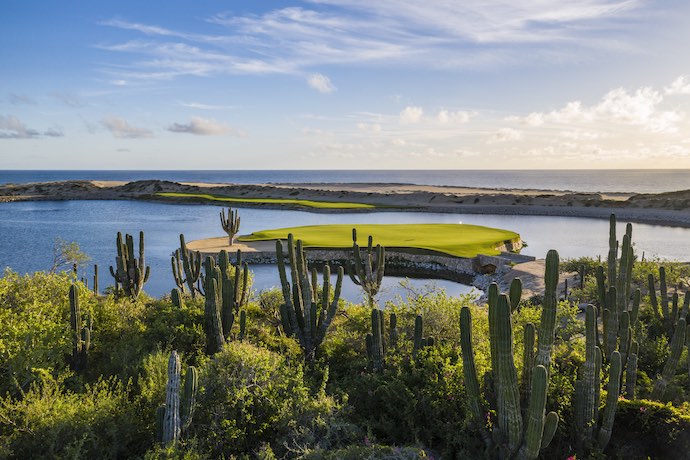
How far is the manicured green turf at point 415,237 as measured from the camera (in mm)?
32094

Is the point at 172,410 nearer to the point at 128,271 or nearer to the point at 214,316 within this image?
the point at 214,316

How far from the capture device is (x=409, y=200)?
80.5m

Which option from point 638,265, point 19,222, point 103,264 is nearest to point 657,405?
point 638,265

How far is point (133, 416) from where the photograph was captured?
851 centimetres

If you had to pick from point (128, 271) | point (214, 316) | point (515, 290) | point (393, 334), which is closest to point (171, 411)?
point (214, 316)

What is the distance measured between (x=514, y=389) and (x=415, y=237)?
2940cm

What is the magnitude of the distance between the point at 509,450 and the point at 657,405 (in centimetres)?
326

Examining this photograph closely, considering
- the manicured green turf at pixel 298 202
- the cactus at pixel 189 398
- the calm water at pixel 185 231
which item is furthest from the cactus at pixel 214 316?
the manicured green turf at pixel 298 202

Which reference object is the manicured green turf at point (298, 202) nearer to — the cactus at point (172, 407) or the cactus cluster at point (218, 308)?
the cactus cluster at point (218, 308)

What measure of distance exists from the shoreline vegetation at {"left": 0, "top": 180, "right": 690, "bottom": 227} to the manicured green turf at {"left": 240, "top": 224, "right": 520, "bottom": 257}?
26.3 meters

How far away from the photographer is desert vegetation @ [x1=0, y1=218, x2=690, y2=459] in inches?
303

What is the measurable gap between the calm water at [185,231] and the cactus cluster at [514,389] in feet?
48.7

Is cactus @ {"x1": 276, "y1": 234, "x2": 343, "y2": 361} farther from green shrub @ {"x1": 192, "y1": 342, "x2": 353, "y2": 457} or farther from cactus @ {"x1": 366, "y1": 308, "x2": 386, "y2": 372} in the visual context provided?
green shrub @ {"x1": 192, "y1": 342, "x2": 353, "y2": 457}

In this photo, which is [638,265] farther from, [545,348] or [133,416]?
[133,416]
